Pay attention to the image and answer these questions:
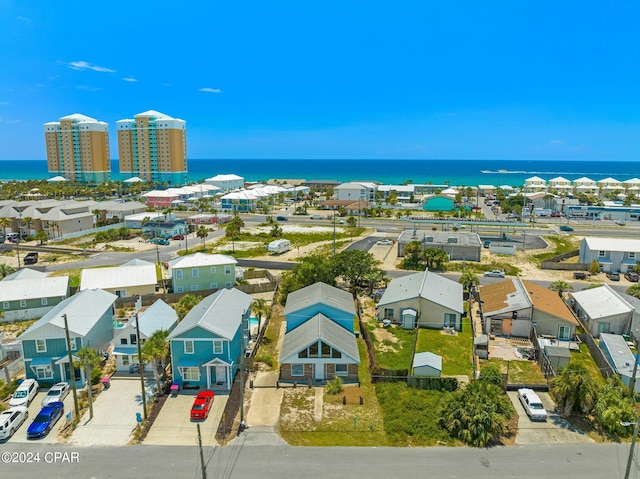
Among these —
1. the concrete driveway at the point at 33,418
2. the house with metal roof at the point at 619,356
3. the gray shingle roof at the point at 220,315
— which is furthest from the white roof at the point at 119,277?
the house with metal roof at the point at 619,356

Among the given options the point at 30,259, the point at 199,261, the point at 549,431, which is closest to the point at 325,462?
the point at 549,431

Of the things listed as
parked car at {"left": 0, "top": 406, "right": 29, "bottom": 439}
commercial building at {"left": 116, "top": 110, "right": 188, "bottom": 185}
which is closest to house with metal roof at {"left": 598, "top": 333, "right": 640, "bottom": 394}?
parked car at {"left": 0, "top": 406, "right": 29, "bottom": 439}

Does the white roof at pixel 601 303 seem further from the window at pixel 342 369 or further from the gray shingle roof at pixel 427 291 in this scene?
the window at pixel 342 369

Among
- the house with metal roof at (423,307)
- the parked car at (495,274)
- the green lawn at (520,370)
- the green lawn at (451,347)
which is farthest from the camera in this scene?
the parked car at (495,274)

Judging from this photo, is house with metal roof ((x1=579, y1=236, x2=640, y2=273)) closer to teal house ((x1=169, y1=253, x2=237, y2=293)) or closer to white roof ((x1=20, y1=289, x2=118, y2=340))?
teal house ((x1=169, y1=253, x2=237, y2=293))

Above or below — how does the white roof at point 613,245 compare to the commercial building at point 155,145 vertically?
below

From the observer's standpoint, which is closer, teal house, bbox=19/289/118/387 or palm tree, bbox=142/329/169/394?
palm tree, bbox=142/329/169/394
